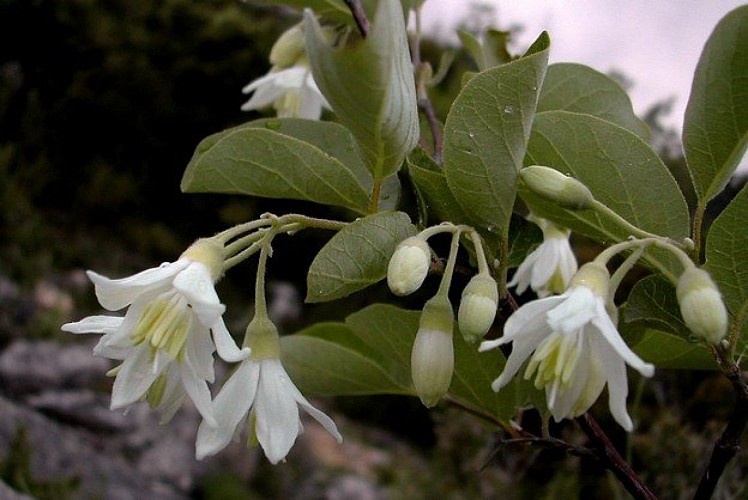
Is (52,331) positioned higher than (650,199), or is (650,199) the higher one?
(650,199)

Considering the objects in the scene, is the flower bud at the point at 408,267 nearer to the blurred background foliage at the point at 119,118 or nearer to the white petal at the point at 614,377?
the white petal at the point at 614,377

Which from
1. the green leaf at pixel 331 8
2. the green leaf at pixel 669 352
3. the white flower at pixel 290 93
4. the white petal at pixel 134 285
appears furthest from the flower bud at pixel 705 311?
the white flower at pixel 290 93

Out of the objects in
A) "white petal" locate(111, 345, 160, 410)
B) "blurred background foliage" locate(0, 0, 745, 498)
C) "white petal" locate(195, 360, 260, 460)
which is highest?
"white petal" locate(111, 345, 160, 410)

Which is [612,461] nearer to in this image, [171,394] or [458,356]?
[458,356]

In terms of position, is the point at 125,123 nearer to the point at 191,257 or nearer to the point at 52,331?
the point at 52,331

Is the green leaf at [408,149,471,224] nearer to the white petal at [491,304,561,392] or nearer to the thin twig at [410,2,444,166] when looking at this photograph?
the white petal at [491,304,561,392]

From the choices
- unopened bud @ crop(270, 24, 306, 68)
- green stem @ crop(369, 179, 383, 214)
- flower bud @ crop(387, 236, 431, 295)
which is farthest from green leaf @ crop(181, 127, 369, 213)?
unopened bud @ crop(270, 24, 306, 68)

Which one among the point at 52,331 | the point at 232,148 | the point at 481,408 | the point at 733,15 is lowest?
the point at 52,331

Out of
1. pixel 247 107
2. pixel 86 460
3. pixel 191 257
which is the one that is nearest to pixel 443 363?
pixel 191 257
